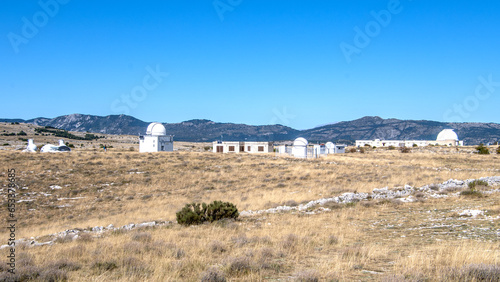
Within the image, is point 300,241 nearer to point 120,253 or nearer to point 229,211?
point 120,253

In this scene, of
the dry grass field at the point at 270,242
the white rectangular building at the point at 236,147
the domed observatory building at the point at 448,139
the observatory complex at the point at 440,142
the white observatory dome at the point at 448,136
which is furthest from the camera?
the white observatory dome at the point at 448,136

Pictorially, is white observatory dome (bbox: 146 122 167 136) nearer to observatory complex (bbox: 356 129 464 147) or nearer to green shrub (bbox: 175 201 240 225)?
green shrub (bbox: 175 201 240 225)

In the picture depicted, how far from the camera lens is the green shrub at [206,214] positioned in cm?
1153

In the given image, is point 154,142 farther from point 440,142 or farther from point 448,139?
point 448,139

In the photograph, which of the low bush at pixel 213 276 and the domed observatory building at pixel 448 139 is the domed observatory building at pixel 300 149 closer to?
the low bush at pixel 213 276

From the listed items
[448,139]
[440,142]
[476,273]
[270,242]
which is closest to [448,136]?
[448,139]

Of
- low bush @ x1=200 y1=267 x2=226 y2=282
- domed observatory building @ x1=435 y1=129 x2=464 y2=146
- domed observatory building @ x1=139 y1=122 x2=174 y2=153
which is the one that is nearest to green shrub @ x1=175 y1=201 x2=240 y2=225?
low bush @ x1=200 y1=267 x2=226 y2=282

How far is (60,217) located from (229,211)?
36.4 ft

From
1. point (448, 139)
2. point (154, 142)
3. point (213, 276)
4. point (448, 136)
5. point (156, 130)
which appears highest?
point (448, 136)

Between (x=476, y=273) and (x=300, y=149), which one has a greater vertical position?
(x=300, y=149)

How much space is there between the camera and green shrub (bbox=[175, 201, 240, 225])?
1153cm

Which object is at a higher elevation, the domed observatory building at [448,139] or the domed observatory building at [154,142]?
the domed observatory building at [448,139]

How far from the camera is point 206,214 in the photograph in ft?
39.8

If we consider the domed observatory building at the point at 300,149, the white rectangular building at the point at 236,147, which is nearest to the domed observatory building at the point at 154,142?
the white rectangular building at the point at 236,147
